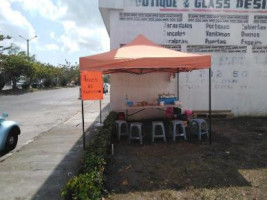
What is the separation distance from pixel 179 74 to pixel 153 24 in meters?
2.15

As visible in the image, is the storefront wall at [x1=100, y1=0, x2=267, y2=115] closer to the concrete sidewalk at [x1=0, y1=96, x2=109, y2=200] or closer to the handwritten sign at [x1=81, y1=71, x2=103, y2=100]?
the handwritten sign at [x1=81, y1=71, x2=103, y2=100]

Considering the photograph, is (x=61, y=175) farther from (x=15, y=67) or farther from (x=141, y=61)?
(x=15, y=67)

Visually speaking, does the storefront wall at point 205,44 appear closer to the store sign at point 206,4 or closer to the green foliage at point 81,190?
the store sign at point 206,4

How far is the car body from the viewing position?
25.0ft

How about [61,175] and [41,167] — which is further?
[41,167]

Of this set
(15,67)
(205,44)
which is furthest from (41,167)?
(15,67)

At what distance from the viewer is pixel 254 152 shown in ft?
23.0

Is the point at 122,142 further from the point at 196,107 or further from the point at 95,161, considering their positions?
the point at 196,107

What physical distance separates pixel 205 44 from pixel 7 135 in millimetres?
7869

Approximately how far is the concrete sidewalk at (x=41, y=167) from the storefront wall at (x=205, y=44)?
3360 millimetres

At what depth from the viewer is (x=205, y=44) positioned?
38.9 ft

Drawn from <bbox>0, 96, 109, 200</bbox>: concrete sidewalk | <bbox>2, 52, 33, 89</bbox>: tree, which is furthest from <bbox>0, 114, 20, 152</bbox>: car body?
<bbox>2, 52, 33, 89</bbox>: tree

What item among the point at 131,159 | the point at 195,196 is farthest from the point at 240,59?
the point at 195,196

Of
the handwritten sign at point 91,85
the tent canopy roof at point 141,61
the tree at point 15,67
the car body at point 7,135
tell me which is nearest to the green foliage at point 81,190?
the tent canopy roof at point 141,61
